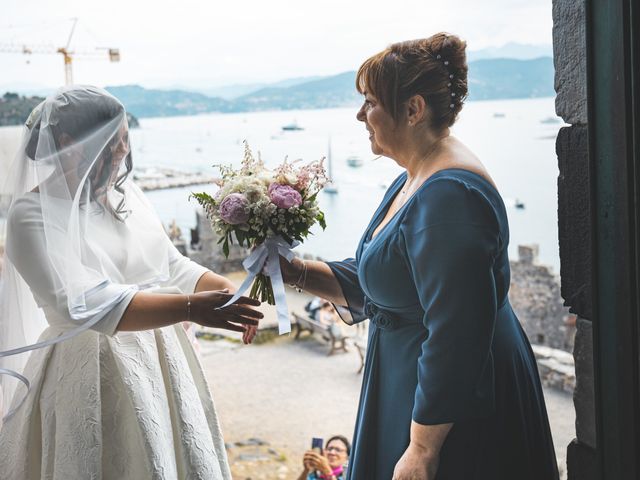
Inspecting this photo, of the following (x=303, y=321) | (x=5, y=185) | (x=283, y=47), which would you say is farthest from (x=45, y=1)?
(x=283, y=47)

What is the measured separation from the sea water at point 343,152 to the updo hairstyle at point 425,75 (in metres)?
0.14

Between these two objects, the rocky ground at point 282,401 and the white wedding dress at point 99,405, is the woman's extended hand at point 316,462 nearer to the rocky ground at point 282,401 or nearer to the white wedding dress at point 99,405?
the white wedding dress at point 99,405

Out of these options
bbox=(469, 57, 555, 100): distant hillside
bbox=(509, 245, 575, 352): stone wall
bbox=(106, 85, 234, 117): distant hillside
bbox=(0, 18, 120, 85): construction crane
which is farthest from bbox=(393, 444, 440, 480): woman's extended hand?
bbox=(509, 245, 575, 352): stone wall

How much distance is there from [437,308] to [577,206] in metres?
0.47

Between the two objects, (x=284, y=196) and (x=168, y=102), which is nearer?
(x=284, y=196)

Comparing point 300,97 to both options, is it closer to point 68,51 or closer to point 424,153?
point 68,51

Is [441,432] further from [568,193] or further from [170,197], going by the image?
[170,197]

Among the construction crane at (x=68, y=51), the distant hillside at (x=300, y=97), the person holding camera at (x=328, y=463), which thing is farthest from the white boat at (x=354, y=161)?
the person holding camera at (x=328, y=463)

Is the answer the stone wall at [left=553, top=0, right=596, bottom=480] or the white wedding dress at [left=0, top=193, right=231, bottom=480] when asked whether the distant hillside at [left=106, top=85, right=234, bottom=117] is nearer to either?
the white wedding dress at [left=0, top=193, right=231, bottom=480]

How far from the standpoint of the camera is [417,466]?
55.4 inches

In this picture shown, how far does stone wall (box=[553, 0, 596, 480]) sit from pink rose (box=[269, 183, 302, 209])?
651 millimetres

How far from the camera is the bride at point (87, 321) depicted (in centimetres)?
171

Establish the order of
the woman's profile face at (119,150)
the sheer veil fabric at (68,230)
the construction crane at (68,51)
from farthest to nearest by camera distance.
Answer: the construction crane at (68,51), the woman's profile face at (119,150), the sheer veil fabric at (68,230)

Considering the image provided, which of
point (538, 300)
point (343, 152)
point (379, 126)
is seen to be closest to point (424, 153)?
point (379, 126)
